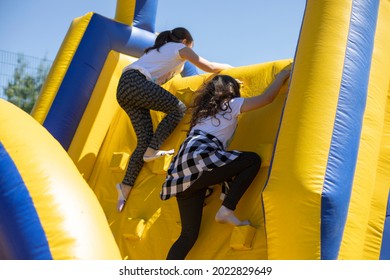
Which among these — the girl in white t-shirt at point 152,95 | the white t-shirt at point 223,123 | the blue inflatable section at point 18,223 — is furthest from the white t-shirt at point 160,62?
the blue inflatable section at point 18,223

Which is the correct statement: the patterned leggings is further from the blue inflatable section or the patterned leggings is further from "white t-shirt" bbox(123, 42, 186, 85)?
the blue inflatable section

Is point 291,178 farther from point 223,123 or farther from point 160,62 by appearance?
point 160,62

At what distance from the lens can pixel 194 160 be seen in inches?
120

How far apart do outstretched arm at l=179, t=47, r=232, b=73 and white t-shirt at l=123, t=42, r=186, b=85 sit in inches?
2.2

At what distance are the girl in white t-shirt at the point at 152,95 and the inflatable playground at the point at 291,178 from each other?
0.30 metres

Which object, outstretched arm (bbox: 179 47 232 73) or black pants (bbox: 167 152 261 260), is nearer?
black pants (bbox: 167 152 261 260)

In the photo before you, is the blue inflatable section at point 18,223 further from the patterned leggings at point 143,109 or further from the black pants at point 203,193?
the patterned leggings at point 143,109

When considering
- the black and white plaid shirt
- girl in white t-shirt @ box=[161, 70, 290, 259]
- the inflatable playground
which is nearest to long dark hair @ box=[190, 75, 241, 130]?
girl in white t-shirt @ box=[161, 70, 290, 259]

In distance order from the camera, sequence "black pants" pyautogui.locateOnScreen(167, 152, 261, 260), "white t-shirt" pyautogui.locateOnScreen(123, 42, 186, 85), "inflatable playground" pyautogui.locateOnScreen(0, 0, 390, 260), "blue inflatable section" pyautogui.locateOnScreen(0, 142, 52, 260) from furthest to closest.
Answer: "white t-shirt" pyautogui.locateOnScreen(123, 42, 186, 85)
"black pants" pyautogui.locateOnScreen(167, 152, 261, 260)
"inflatable playground" pyautogui.locateOnScreen(0, 0, 390, 260)
"blue inflatable section" pyautogui.locateOnScreen(0, 142, 52, 260)

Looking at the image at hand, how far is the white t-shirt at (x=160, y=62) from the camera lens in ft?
12.6

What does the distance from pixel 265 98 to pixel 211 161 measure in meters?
0.45

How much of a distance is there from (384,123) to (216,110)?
830 mm

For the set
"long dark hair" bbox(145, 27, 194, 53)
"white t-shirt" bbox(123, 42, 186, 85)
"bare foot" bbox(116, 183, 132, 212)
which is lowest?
"bare foot" bbox(116, 183, 132, 212)

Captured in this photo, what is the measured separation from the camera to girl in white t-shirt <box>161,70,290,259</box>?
3.03 m
